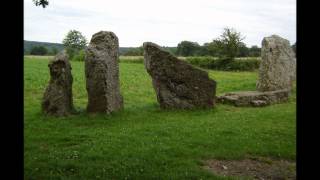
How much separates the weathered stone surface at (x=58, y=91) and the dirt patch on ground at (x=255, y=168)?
7398 mm

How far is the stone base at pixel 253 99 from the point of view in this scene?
68.2 feet

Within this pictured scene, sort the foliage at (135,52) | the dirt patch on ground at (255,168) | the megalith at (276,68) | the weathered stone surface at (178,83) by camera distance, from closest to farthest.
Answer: the dirt patch on ground at (255,168)
the weathered stone surface at (178,83)
the megalith at (276,68)
the foliage at (135,52)

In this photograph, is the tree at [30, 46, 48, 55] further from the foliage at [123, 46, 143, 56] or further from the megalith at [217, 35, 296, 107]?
the megalith at [217, 35, 296, 107]

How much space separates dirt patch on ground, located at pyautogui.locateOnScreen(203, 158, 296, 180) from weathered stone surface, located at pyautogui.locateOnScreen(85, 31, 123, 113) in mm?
6821

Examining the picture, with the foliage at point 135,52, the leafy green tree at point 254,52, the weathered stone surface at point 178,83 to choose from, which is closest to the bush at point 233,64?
the leafy green tree at point 254,52

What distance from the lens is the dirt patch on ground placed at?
1014 centimetres

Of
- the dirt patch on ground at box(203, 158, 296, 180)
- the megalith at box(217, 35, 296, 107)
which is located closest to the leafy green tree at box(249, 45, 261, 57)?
the megalith at box(217, 35, 296, 107)

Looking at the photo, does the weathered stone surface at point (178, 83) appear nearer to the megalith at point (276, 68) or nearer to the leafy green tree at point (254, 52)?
the megalith at point (276, 68)

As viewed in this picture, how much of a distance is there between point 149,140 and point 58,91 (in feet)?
17.0

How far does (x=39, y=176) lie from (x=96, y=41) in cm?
909

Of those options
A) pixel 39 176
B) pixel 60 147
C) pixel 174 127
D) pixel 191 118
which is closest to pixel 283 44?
pixel 191 118

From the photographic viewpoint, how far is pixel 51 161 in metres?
10.5
